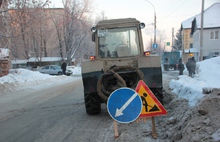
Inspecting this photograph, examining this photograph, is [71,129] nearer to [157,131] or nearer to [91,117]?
[91,117]

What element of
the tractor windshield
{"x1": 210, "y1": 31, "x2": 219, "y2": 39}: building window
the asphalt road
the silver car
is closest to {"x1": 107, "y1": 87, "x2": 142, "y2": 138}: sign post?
the asphalt road

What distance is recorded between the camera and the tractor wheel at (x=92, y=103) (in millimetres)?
7812

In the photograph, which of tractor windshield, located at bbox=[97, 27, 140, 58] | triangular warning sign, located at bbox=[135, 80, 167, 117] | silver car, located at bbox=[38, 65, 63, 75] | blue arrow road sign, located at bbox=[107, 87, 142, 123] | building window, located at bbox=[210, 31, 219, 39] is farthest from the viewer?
building window, located at bbox=[210, 31, 219, 39]

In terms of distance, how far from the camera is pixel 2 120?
8.03 meters

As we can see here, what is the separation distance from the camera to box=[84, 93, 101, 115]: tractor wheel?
781 centimetres

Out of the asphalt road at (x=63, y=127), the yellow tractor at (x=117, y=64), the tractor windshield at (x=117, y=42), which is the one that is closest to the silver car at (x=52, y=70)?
the asphalt road at (x=63, y=127)

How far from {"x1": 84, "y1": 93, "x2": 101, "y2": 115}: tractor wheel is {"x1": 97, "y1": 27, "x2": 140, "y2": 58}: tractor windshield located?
3.94 feet

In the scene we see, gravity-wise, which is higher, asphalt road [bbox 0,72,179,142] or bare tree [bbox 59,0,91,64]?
bare tree [bbox 59,0,91,64]

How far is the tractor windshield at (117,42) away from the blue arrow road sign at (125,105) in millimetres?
2729

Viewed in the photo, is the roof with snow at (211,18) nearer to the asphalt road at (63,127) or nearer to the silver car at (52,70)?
the silver car at (52,70)

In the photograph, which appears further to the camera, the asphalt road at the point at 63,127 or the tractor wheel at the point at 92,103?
the tractor wheel at the point at 92,103

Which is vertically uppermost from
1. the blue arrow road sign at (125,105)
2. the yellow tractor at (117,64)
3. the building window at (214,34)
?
the building window at (214,34)

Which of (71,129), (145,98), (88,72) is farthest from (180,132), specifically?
(88,72)

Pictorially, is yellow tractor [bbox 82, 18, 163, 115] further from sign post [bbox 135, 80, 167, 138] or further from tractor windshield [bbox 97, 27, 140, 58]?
sign post [bbox 135, 80, 167, 138]
